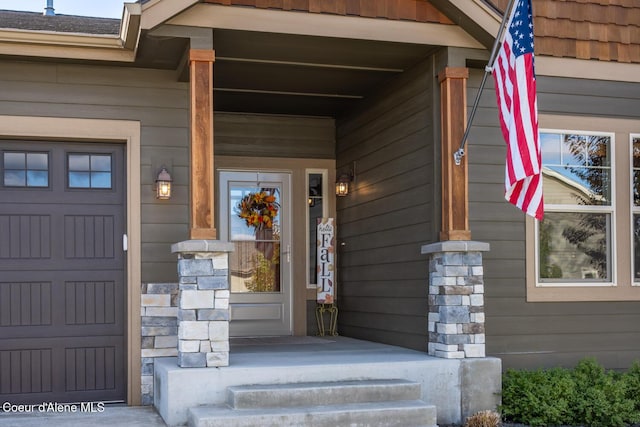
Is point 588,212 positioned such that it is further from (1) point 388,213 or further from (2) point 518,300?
(1) point 388,213

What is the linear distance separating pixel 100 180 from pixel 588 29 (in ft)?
14.8

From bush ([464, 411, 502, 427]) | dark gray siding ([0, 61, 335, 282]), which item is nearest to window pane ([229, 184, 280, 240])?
dark gray siding ([0, 61, 335, 282])

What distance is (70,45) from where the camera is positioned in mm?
6234

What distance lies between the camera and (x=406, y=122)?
7082mm

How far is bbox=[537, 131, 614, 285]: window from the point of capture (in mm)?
6926

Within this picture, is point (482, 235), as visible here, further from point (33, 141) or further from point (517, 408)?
point (33, 141)

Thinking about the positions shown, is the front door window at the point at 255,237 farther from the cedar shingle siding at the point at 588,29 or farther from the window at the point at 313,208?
the cedar shingle siding at the point at 588,29

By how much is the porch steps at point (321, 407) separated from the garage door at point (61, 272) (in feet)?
5.04

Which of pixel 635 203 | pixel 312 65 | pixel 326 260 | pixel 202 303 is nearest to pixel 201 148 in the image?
pixel 202 303

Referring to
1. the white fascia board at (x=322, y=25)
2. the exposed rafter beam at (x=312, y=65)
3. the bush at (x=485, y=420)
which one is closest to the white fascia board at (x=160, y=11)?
the white fascia board at (x=322, y=25)

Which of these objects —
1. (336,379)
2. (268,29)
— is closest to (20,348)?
(336,379)

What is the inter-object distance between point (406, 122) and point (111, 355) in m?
3.26

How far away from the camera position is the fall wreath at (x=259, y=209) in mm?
8750

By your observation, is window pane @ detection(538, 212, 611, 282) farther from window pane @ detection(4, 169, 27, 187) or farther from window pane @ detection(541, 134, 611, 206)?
window pane @ detection(4, 169, 27, 187)
